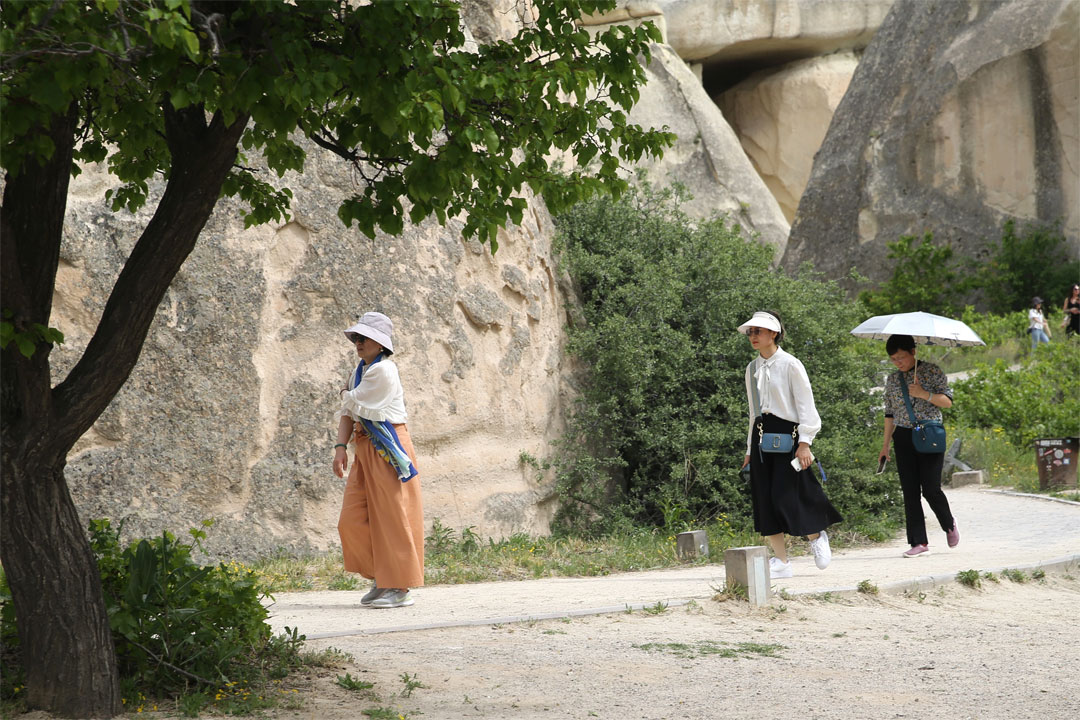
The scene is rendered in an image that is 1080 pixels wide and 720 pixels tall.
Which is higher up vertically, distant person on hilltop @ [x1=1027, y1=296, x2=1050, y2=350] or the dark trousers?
distant person on hilltop @ [x1=1027, y1=296, x2=1050, y2=350]

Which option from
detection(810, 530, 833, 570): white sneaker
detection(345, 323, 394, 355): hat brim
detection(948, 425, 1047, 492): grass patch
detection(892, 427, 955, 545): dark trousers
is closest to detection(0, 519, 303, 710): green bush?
detection(345, 323, 394, 355): hat brim

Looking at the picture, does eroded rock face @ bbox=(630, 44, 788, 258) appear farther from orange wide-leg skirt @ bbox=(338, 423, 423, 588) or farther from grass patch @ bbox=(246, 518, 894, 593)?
orange wide-leg skirt @ bbox=(338, 423, 423, 588)

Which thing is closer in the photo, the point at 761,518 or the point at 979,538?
the point at 761,518

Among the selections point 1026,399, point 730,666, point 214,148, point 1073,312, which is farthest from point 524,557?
point 1073,312

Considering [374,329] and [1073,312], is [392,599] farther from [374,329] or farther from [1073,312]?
[1073,312]

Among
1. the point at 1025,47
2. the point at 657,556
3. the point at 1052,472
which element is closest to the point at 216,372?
the point at 657,556

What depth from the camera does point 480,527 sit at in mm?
9812

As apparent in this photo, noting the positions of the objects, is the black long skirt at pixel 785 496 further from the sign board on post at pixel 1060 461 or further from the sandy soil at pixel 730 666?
the sign board on post at pixel 1060 461

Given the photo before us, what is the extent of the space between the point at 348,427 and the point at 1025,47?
2123 cm

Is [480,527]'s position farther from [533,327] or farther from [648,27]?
[648,27]

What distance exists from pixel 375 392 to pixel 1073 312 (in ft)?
59.4

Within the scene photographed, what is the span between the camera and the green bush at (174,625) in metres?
4.26

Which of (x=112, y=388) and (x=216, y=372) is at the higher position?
(x=216, y=372)

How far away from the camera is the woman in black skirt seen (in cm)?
746
